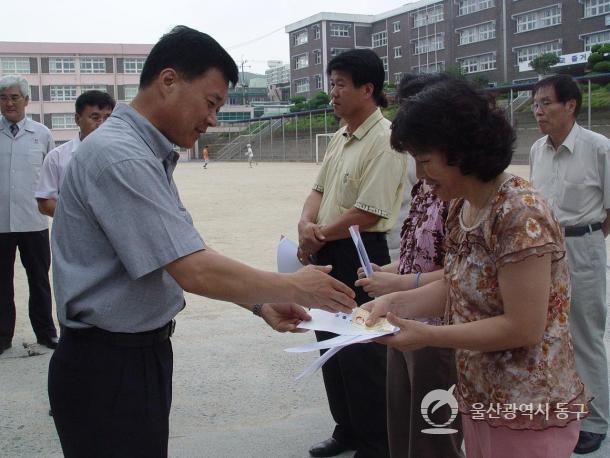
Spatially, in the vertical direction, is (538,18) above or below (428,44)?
above

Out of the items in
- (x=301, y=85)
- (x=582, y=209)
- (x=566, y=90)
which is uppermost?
(x=301, y=85)

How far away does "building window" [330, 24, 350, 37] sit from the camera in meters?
68.4

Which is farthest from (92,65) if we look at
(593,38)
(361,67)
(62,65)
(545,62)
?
(361,67)

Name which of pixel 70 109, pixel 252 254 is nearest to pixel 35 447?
pixel 252 254

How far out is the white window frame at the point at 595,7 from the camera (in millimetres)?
45500

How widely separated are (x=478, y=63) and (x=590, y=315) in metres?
56.5

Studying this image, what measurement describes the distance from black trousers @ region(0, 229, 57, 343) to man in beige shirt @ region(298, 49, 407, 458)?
2.66m

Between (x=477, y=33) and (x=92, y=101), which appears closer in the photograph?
(x=92, y=101)

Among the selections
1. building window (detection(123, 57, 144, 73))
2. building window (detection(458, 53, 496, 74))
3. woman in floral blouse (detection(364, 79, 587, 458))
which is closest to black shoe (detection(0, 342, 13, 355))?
woman in floral blouse (detection(364, 79, 587, 458))

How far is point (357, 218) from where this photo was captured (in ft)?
10.5

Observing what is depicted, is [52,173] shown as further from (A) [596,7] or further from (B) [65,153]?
(A) [596,7]

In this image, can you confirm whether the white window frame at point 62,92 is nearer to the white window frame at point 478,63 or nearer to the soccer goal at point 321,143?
the soccer goal at point 321,143

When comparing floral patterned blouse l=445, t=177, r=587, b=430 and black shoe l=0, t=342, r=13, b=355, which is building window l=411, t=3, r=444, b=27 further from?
floral patterned blouse l=445, t=177, r=587, b=430

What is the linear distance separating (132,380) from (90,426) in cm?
18
